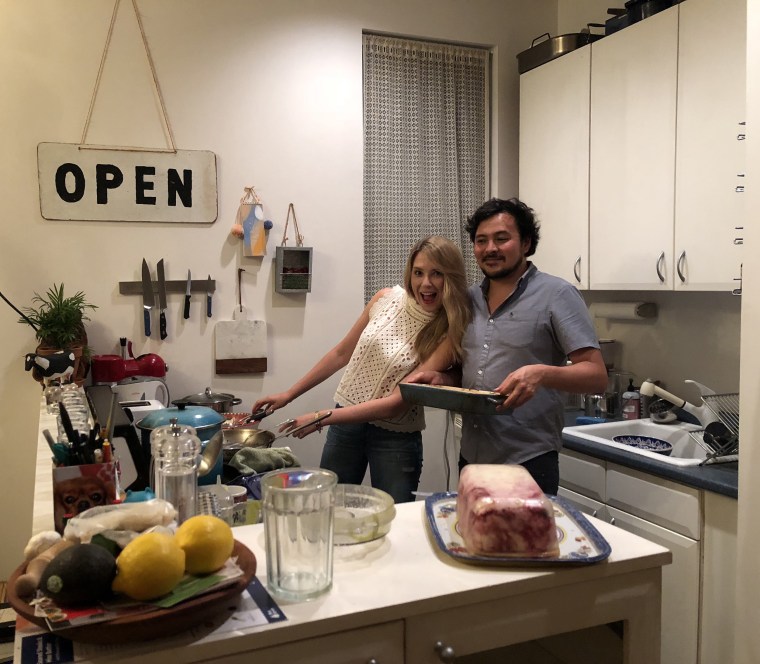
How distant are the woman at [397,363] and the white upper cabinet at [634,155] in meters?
0.79

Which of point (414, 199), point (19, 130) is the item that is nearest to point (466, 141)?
point (414, 199)

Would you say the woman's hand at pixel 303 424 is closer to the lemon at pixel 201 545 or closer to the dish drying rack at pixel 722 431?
the lemon at pixel 201 545

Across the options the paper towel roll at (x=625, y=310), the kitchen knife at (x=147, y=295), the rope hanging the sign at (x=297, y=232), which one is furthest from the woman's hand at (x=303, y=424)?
the paper towel roll at (x=625, y=310)

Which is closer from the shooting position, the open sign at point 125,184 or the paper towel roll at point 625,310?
the open sign at point 125,184

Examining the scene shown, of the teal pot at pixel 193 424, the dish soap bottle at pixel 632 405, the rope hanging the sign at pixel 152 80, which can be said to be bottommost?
the dish soap bottle at pixel 632 405

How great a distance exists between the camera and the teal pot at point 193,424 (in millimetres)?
1521

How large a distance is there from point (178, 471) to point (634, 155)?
215 cm

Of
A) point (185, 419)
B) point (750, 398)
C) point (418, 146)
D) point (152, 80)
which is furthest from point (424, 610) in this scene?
point (418, 146)

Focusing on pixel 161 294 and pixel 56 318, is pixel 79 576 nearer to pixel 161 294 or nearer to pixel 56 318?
pixel 56 318

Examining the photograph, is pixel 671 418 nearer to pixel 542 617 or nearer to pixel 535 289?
pixel 535 289

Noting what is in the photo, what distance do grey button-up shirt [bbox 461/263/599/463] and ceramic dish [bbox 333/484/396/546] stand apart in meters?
0.82

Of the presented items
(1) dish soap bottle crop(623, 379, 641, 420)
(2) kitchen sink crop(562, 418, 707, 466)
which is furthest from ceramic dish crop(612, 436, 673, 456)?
(1) dish soap bottle crop(623, 379, 641, 420)

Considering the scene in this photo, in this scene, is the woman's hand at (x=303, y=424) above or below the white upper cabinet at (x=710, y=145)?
below

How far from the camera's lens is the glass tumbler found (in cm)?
103
